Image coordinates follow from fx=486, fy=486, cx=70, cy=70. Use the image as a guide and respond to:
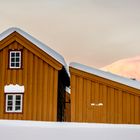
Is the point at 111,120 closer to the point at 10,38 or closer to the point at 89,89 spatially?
the point at 89,89

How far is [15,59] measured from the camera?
1310 inches

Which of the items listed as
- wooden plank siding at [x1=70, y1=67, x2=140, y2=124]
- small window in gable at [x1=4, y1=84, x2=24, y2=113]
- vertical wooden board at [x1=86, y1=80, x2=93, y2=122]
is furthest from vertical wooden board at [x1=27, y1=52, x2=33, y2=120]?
vertical wooden board at [x1=86, y1=80, x2=93, y2=122]

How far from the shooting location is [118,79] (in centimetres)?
3172

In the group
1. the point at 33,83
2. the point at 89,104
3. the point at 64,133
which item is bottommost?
the point at 64,133

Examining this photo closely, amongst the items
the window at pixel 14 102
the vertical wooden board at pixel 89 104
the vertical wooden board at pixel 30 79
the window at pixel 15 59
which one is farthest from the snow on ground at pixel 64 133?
the window at pixel 15 59

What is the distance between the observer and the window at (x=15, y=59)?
33.2 meters

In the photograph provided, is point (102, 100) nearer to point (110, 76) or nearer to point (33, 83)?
point (110, 76)

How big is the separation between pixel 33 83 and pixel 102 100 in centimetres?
482

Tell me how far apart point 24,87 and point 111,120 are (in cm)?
627

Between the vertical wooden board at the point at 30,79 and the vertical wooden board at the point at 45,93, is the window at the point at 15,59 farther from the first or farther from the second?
the vertical wooden board at the point at 45,93

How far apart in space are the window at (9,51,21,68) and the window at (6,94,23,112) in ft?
6.74

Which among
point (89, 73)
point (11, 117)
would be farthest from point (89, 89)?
point (11, 117)

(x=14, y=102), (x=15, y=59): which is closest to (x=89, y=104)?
(x=14, y=102)

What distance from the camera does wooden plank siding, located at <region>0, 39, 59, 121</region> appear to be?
32531 mm
